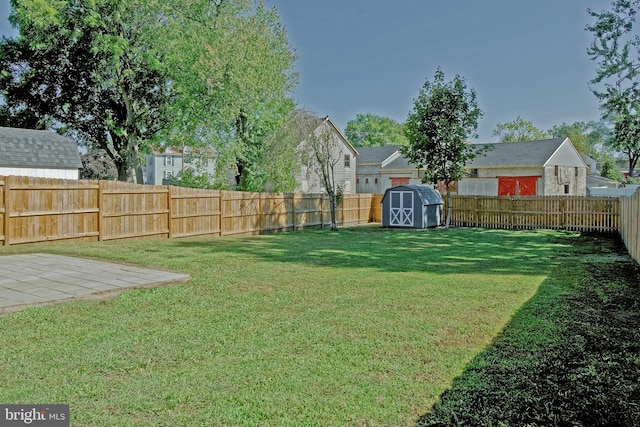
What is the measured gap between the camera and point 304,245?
12906mm

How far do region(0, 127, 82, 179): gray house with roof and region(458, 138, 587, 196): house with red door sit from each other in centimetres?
2334

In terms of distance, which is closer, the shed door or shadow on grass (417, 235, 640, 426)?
shadow on grass (417, 235, 640, 426)

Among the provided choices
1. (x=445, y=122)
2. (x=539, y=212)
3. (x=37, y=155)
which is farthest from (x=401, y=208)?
(x=37, y=155)

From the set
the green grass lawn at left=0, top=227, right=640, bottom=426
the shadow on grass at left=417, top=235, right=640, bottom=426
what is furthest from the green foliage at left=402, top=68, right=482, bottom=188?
the shadow on grass at left=417, top=235, right=640, bottom=426

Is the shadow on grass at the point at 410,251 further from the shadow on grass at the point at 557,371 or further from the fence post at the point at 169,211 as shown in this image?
the shadow on grass at the point at 557,371

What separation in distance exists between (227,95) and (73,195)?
9101 millimetres

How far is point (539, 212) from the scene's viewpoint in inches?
765

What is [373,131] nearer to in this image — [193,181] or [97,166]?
[97,166]

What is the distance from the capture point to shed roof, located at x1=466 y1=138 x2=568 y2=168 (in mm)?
29828

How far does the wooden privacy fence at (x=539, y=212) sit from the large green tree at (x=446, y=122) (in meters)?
1.53

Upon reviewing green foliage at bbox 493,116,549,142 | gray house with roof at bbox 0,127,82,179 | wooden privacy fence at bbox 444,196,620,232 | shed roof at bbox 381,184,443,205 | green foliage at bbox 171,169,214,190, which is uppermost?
green foliage at bbox 493,116,549,142

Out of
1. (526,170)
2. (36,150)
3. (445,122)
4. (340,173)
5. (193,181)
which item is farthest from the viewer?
(340,173)

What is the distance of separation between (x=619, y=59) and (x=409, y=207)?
9.43 metres

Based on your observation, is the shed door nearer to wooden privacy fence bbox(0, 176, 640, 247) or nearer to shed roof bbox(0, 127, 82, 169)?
wooden privacy fence bbox(0, 176, 640, 247)
